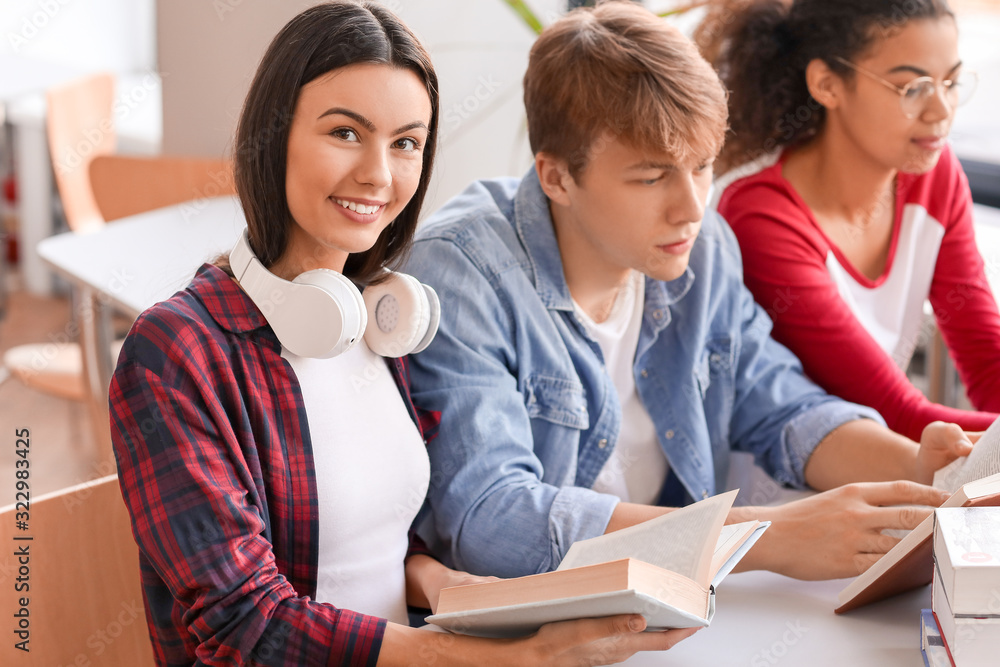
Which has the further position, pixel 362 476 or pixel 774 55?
pixel 774 55

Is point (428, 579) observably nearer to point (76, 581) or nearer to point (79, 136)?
point (76, 581)

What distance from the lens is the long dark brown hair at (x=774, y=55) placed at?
1.58 meters

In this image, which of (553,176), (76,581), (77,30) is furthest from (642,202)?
(77,30)

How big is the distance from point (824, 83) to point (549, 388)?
2.51 ft

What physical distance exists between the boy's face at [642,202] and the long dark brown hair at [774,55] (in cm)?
51

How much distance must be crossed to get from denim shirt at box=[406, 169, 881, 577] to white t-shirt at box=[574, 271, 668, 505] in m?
0.02

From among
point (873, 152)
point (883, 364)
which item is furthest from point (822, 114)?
point (883, 364)

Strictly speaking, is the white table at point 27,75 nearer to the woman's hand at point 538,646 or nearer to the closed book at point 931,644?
the woman's hand at point 538,646

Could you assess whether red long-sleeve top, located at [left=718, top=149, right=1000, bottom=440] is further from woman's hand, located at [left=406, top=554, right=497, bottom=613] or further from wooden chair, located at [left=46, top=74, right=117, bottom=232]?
wooden chair, located at [left=46, top=74, right=117, bottom=232]

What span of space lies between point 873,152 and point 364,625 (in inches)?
45.9

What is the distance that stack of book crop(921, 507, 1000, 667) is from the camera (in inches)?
32.2

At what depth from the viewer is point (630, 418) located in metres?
1.39

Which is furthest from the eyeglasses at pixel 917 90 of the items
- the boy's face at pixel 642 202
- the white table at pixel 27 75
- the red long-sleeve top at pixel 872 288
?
the white table at pixel 27 75

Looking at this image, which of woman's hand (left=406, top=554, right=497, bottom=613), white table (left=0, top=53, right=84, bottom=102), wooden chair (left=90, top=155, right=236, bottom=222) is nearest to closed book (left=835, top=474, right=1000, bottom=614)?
woman's hand (left=406, top=554, right=497, bottom=613)
